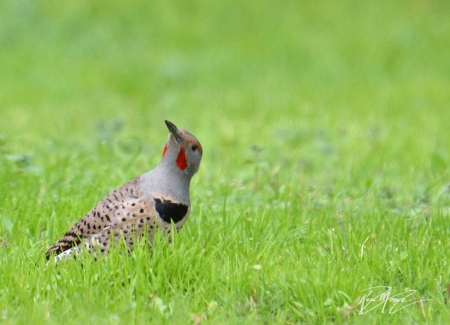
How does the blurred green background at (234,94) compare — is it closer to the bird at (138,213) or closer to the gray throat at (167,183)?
the bird at (138,213)

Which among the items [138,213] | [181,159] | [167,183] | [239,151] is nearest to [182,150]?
[181,159]

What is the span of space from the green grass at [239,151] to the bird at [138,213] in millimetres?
167

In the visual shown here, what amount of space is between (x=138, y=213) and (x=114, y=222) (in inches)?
6.2

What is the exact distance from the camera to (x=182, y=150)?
4637mm

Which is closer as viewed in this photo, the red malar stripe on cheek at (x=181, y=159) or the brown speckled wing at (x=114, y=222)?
the brown speckled wing at (x=114, y=222)

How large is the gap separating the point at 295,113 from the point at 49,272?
723 cm

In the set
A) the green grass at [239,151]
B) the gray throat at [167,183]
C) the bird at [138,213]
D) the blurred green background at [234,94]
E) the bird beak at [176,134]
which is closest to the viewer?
the green grass at [239,151]

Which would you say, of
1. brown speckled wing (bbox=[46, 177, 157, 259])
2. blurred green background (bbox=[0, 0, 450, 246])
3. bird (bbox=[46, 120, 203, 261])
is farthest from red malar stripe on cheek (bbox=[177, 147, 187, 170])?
blurred green background (bbox=[0, 0, 450, 246])

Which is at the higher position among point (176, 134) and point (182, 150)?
point (176, 134)

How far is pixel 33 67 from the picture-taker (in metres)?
13.6

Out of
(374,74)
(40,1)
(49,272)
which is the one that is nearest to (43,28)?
(40,1)

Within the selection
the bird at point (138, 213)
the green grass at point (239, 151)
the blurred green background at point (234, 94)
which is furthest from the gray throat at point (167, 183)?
the blurred green background at point (234, 94)

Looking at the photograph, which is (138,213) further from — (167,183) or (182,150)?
(182,150)

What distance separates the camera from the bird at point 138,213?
430 centimetres
